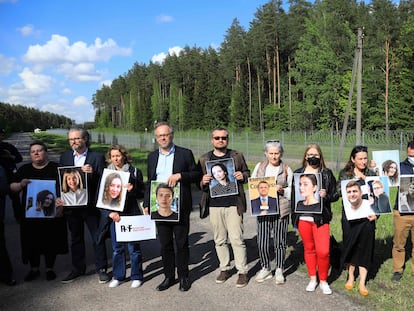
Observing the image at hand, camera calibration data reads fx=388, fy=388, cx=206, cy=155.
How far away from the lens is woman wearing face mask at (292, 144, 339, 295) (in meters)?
4.46

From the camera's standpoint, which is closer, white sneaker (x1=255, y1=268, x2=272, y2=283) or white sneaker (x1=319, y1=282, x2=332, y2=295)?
white sneaker (x1=319, y1=282, x2=332, y2=295)

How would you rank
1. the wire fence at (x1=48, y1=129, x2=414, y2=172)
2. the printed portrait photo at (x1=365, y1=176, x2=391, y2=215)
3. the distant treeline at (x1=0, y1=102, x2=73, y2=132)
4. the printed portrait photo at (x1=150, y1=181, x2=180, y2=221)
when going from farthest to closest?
the distant treeline at (x1=0, y1=102, x2=73, y2=132) → the wire fence at (x1=48, y1=129, x2=414, y2=172) → the printed portrait photo at (x1=150, y1=181, x2=180, y2=221) → the printed portrait photo at (x1=365, y1=176, x2=391, y2=215)

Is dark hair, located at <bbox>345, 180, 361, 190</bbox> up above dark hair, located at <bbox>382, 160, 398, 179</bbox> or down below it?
below

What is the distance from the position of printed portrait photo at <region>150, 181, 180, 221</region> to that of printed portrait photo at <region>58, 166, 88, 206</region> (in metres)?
0.91

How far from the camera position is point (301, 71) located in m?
46.2

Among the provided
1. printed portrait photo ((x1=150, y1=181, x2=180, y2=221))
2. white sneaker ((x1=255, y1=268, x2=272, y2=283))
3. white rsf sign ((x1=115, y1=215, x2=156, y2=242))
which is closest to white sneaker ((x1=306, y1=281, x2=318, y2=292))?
white sneaker ((x1=255, y1=268, x2=272, y2=283))

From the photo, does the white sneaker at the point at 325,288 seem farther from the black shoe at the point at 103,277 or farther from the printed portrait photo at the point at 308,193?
the black shoe at the point at 103,277

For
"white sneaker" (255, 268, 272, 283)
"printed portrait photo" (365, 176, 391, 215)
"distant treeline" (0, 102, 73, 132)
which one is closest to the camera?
"printed portrait photo" (365, 176, 391, 215)

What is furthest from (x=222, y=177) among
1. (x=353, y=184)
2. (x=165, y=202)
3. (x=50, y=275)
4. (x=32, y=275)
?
(x=32, y=275)

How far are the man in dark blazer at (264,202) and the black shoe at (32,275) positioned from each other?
3.09 meters

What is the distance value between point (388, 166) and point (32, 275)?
16.0ft

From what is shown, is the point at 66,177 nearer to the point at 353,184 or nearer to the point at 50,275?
the point at 50,275

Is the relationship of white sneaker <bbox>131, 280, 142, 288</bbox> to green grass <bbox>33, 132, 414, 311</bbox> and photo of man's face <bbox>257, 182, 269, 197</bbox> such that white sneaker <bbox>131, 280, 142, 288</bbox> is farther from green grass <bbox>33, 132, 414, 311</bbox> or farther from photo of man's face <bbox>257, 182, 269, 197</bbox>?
green grass <bbox>33, 132, 414, 311</bbox>

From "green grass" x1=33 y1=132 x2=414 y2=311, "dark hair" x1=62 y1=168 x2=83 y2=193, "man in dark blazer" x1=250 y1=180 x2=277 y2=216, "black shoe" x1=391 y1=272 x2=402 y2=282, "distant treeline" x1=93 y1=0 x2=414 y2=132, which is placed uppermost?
"distant treeline" x1=93 y1=0 x2=414 y2=132
